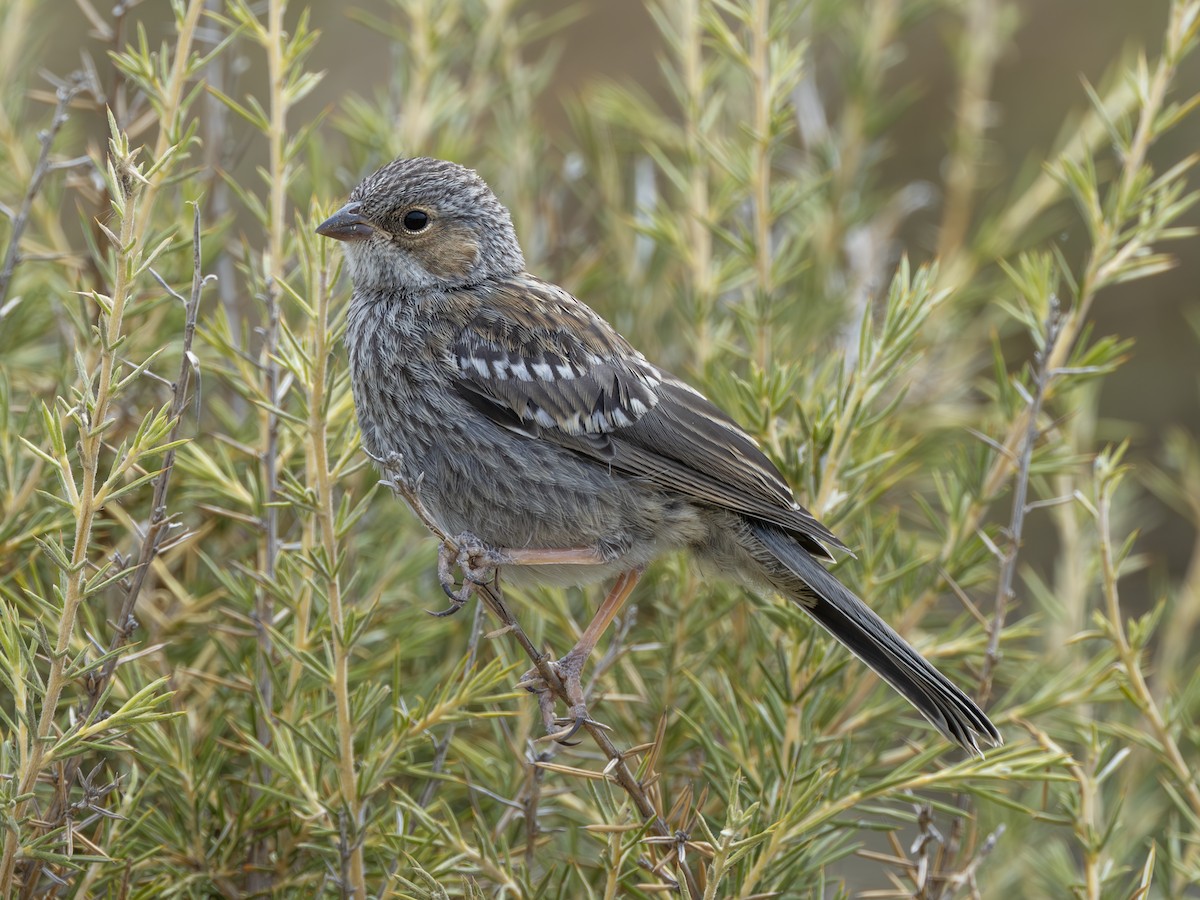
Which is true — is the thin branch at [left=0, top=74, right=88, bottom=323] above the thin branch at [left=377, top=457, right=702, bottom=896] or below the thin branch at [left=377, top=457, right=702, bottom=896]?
above

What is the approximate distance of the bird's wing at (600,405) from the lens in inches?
120

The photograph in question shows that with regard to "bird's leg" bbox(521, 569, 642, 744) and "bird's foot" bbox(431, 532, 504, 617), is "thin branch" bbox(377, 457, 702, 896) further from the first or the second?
"bird's foot" bbox(431, 532, 504, 617)

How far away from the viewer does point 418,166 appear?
3.32 metres

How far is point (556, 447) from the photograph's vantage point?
310 cm

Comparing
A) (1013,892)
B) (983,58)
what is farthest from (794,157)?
(1013,892)

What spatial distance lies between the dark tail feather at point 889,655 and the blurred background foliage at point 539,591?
69 mm

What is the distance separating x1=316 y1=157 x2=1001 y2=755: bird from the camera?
300cm

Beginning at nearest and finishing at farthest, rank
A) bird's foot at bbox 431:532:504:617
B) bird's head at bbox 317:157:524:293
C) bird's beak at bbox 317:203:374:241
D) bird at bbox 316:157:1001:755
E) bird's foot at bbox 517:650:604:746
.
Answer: bird's foot at bbox 517:650:604:746
bird's foot at bbox 431:532:504:617
bird at bbox 316:157:1001:755
bird's beak at bbox 317:203:374:241
bird's head at bbox 317:157:524:293

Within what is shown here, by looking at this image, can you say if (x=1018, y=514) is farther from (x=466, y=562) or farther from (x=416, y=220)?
(x=416, y=220)

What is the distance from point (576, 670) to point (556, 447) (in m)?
0.57

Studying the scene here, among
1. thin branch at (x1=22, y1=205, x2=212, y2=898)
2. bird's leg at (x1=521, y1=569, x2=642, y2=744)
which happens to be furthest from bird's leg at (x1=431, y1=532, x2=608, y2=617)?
thin branch at (x1=22, y1=205, x2=212, y2=898)

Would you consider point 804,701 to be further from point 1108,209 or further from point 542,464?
point 1108,209

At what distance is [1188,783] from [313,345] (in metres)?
1.92

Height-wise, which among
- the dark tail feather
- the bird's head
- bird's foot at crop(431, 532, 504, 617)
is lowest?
bird's foot at crop(431, 532, 504, 617)
